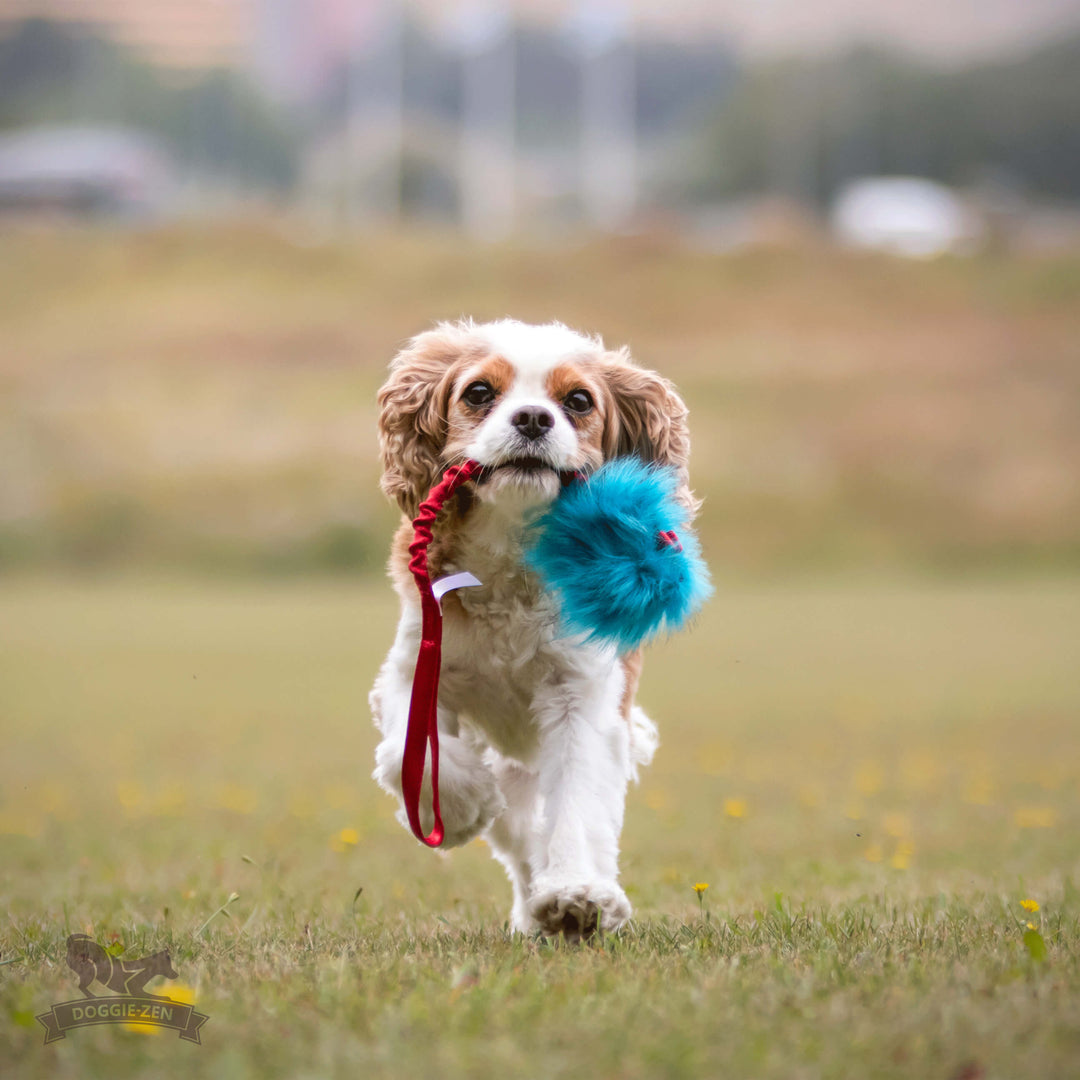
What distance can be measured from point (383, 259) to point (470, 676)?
49177mm

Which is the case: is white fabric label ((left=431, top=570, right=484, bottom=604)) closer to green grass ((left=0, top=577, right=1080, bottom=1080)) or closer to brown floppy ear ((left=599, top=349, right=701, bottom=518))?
brown floppy ear ((left=599, top=349, right=701, bottom=518))

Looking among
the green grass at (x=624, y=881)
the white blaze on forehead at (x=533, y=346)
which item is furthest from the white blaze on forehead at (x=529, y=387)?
the green grass at (x=624, y=881)

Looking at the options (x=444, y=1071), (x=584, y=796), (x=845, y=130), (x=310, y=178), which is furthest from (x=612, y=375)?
(x=845, y=130)

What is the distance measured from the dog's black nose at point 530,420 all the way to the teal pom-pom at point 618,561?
0.24m

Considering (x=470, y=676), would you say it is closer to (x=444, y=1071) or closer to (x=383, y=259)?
(x=444, y=1071)

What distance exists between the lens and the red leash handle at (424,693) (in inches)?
172

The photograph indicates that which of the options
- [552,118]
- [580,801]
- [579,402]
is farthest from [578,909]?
[552,118]

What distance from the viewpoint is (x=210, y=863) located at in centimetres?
663

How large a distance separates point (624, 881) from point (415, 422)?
6.87ft

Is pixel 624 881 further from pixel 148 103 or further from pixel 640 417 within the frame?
pixel 148 103

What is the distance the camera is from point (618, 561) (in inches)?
174

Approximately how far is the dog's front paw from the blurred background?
25.1 m

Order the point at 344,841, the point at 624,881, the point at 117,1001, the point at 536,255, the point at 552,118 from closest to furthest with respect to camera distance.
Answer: the point at 117,1001, the point at 624,881, the point at 344,841, the point at 536,255, the point at 552,118

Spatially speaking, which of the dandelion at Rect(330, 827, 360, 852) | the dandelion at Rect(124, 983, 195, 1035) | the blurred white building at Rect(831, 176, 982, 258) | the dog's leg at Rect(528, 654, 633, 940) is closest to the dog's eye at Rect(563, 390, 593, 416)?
the dog's leg at Rect(528, 654, 633, 940)
